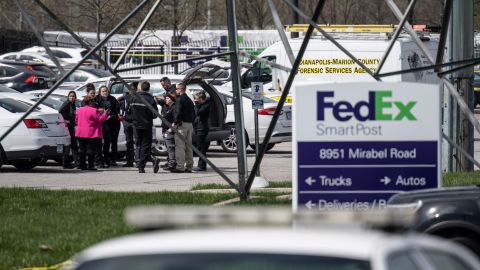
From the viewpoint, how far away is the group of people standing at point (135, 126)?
2141 centimetres

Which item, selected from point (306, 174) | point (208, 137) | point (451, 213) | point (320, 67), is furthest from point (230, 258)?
point (320, 67)

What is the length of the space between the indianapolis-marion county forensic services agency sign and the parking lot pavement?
709 cm

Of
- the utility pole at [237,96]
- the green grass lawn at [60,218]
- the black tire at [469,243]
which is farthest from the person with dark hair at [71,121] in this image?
the black tire at [469,243]

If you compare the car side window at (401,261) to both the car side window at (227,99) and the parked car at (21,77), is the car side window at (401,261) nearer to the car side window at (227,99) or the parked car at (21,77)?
the car side window at (227,99)

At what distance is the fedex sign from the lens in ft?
34.5

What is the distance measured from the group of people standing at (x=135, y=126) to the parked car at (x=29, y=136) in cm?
36

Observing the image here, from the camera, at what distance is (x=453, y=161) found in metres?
19.8

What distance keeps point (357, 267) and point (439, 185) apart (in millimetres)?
6708

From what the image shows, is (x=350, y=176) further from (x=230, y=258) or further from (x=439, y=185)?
(x=230, y=258)

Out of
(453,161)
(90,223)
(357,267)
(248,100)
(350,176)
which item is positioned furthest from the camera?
(248,100)

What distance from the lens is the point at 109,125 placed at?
23000 mm

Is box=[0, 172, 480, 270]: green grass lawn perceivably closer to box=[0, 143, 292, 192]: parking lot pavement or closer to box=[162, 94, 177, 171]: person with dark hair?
box=[0, 143, 292, 192]: parking lot pavement

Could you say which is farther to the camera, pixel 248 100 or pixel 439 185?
pixel 248 100

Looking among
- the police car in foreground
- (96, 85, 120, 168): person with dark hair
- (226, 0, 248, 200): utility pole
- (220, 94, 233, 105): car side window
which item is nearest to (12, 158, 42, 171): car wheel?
(96, 85, 120, 168): person with dark hair
